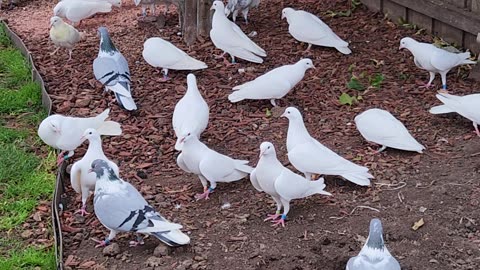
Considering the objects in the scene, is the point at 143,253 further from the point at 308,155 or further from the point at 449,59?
the point at 449,59

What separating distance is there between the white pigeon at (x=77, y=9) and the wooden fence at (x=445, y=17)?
3.30 meters

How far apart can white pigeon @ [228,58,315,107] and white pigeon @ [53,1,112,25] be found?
3.00 meters

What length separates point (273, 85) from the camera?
617cm

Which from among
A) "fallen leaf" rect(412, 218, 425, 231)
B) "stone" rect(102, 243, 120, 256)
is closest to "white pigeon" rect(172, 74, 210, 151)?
"stone" rect(102, 243, 120, 256)

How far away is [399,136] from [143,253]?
2.04 meters

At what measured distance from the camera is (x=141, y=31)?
8453mm

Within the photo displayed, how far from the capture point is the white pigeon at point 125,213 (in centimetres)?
436

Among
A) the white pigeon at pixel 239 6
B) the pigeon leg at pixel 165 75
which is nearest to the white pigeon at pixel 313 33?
the white pigeon at pixel 239 6

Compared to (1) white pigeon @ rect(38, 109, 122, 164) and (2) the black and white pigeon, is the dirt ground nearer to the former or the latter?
(2) the black and white pigeon

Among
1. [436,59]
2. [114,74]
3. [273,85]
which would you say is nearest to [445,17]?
[436,59]

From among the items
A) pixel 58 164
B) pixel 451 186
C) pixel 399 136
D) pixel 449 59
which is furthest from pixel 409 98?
pixel 58 164

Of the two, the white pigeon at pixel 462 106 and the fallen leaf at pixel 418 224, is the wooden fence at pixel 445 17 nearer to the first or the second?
the white pigeon at pixel 462 106

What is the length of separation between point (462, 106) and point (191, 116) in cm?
202

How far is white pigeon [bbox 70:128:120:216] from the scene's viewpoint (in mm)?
4891
